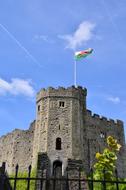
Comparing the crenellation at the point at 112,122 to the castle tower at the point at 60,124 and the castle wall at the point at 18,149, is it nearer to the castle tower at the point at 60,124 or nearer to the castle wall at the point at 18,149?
the castle tower at the point at 60,124

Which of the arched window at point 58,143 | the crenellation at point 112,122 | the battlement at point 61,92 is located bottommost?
the arched window at point 58,143

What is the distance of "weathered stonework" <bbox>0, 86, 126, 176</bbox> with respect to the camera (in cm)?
3482

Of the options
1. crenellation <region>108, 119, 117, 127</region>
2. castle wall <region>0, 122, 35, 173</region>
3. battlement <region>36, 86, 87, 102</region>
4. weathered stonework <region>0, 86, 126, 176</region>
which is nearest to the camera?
weathered stonework <region>0, 86, 126, 176</region>

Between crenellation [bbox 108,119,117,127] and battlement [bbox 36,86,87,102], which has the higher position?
battlement [bbox 36,86,87,102]

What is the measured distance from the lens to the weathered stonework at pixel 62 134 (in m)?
34.8

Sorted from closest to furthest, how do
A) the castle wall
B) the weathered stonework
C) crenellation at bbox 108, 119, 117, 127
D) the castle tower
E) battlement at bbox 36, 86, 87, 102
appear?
the castle tower
the weathered stonework
the castle wall
battlement at bbox 36, 86, 87, 102
crenellation at bbox 108, 119, 117, 127

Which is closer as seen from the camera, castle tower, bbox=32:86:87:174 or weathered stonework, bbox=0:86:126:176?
castle tower, bbox=32:86:87:174

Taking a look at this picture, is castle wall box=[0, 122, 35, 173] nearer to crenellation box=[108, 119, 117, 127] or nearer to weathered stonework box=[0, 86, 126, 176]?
weathered stonework box=[0, 86, 126, 176]

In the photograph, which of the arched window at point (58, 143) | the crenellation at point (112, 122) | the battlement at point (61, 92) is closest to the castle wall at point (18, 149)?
the battlement at point (61, 92)

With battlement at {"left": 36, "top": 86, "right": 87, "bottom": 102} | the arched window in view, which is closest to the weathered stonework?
battlement at {"left": 36, "top": 86, "right": 87, "bottom": 102}

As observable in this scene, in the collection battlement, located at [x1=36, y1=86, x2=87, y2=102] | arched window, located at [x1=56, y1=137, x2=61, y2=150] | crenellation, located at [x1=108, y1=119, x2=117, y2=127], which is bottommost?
arched window, located at [x1=56, y1=137, x2=61, y2=150]

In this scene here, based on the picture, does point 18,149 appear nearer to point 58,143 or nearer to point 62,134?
point 58,143

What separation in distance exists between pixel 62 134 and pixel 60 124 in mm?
1094

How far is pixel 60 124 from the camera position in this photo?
35.8 metres
